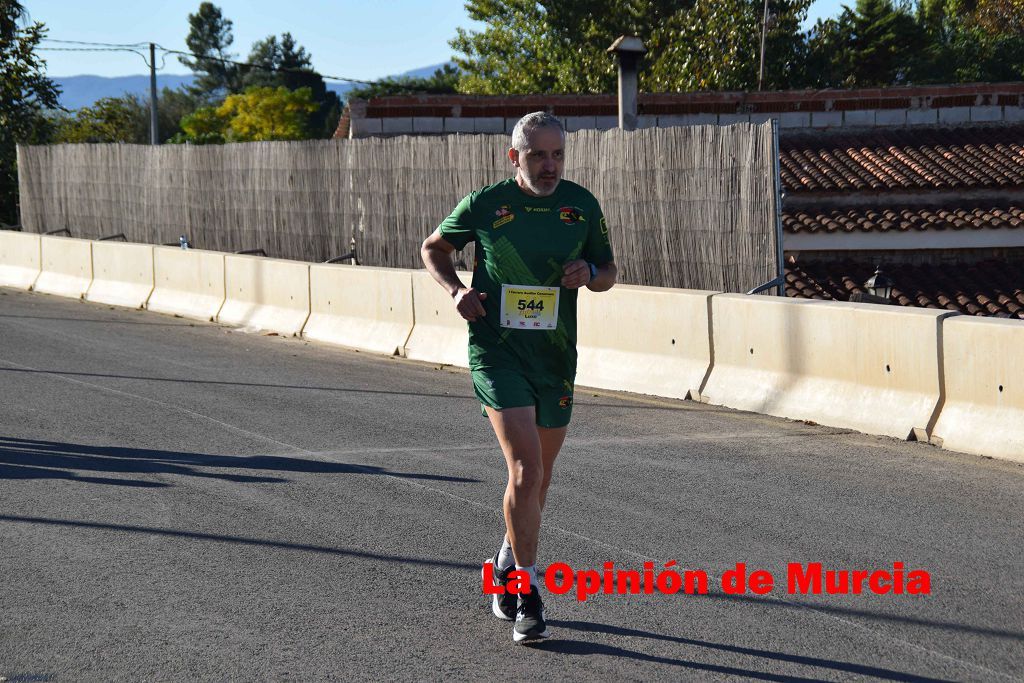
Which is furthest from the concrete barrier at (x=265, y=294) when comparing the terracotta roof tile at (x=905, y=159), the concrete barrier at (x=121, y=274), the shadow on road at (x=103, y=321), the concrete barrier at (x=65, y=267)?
the terracotta roof tile at (x=905, y=159)

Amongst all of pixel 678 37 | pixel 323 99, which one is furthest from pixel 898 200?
pixel 323 99

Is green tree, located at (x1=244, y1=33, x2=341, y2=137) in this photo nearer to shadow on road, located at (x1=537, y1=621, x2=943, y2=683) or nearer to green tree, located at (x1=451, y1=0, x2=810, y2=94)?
green tree, located at (x1=451, y1=0, x2=810, y2=94)

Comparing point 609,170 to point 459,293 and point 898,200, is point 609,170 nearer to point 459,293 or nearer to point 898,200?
point 459,293

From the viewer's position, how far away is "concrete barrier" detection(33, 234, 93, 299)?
21.5 meters

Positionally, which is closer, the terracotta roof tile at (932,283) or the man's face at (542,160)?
the man's face at (542,160)

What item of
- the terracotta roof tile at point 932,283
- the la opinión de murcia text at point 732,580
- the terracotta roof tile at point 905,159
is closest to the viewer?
the la opinión de murcia text at point 732,580

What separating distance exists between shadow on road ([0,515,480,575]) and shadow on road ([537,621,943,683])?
101 cm

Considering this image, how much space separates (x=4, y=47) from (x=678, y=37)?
2910cm

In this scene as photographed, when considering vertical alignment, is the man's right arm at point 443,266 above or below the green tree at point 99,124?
below

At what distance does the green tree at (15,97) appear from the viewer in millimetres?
35594

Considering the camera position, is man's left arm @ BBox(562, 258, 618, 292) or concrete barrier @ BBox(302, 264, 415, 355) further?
concrete barrier @ BBox(302, 264, 415, 355)

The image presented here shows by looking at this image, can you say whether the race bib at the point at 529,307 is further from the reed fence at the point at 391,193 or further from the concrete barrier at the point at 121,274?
the concrete barrier at the point at 121,274

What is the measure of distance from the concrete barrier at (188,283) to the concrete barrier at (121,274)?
25cm

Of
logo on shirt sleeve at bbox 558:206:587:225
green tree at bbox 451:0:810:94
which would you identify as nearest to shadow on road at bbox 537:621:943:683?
logo on shirt sleeve at bbox 558:206:587:225
